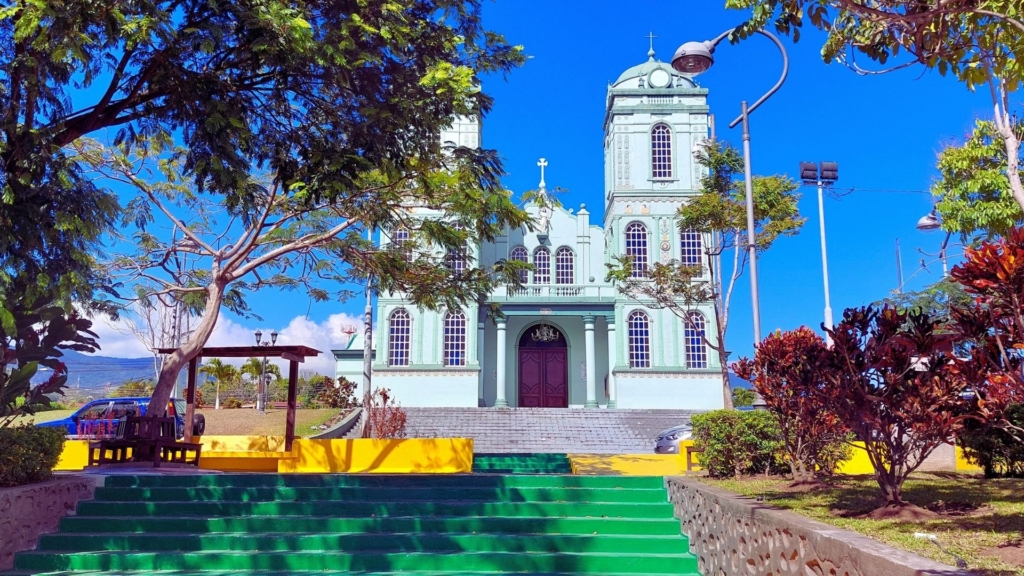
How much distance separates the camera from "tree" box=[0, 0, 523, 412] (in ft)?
21.0

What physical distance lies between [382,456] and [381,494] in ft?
17.8

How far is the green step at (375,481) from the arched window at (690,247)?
20770mm

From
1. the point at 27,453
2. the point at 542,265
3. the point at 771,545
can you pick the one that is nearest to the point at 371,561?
the point at 27,453

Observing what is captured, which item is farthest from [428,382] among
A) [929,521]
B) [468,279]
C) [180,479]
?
[929,521]

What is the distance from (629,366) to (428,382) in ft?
24.2

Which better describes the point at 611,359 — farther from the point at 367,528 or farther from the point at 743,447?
the point at 367,528

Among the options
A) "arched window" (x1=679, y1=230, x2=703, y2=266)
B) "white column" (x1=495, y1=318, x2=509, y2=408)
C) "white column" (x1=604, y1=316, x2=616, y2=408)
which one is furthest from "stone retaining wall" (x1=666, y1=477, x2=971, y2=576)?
"arched window" (x1=679, y1=230, x2=703, y2=266)


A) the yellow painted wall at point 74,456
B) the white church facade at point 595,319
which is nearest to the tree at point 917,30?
the yellow painted wall at point 74,456

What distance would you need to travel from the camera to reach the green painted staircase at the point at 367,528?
7.21 m

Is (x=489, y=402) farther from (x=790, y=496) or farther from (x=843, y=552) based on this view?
(x=843, y=552)

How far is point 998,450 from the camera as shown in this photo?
30.5ft

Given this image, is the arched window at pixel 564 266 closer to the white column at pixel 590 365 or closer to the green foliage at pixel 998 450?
the white column at pixel 590 365

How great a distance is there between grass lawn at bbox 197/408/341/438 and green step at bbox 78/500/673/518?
13.6 metres

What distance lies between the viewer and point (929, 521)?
5.24 metres
